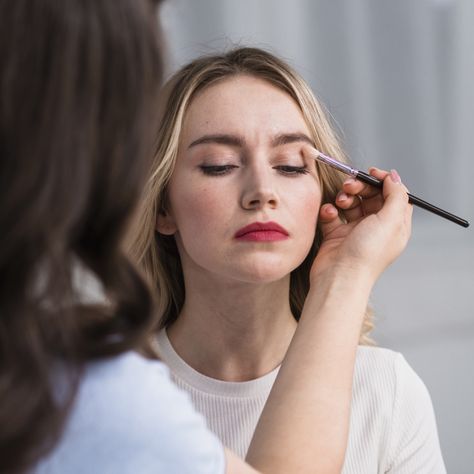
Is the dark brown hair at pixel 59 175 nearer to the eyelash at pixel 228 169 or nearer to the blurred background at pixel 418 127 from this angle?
the eyelash at pixel 228 169

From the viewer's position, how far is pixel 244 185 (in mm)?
1098

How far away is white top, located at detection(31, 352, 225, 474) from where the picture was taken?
0.60 meters

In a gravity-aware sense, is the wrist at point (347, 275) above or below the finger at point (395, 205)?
below

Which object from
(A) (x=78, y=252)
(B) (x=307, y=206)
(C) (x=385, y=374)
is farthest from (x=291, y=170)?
(A) (x=78, y=252)

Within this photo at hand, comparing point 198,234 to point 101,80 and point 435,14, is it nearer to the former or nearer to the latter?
point 101,80

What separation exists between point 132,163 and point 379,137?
1.55m

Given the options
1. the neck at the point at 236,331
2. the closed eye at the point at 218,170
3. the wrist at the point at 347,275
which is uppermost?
the closed eye at the point at 218,170

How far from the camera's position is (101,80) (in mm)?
575

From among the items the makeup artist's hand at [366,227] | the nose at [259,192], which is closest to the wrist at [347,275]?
the makeup artist's hand at [366,227]

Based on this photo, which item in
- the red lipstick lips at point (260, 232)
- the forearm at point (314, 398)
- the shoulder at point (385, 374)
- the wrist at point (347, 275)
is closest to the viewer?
the forearm at point (314, 398)

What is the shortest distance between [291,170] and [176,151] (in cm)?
17

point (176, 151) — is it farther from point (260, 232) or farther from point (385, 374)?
point (385, 374)

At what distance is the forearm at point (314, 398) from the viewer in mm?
748

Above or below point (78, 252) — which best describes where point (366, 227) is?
below
